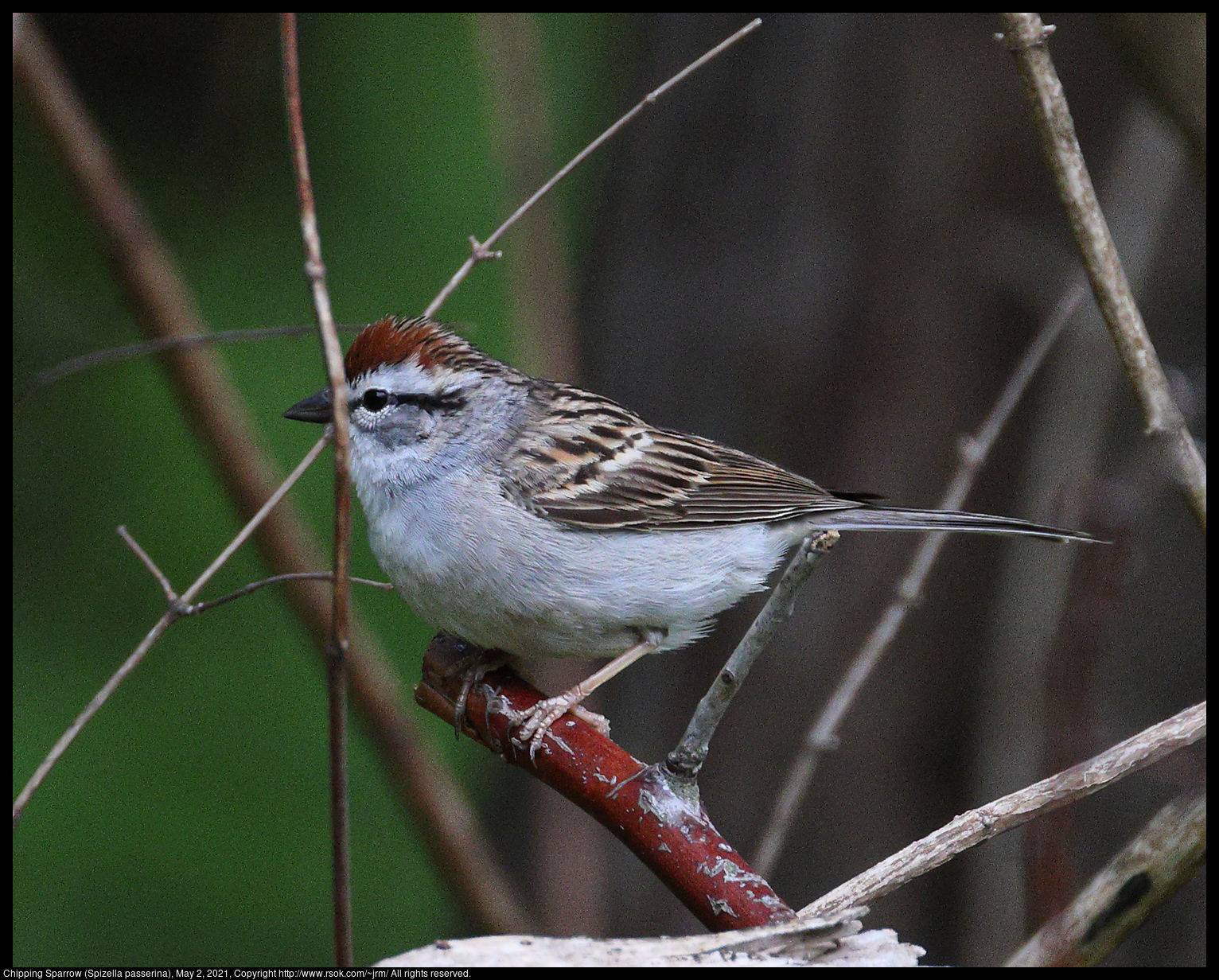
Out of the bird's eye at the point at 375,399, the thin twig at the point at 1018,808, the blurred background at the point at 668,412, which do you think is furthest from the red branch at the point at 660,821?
the blurred background at the point at 668,412

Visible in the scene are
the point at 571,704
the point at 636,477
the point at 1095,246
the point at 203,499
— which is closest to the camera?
the point at 1095,246

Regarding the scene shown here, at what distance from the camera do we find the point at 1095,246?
212cm

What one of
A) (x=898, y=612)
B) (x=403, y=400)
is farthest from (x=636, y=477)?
(x=898, y=612)

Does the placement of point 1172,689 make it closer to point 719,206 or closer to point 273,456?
point 719,206

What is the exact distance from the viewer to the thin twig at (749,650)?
1.79 metres

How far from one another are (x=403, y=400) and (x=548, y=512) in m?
0.50

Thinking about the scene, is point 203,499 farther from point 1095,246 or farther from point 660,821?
point 1095,246

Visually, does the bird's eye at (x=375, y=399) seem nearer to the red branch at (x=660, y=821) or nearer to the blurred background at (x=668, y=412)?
the red branch at (x=660, y=821)

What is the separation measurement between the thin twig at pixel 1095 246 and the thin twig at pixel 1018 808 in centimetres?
54

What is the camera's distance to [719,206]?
175 inches

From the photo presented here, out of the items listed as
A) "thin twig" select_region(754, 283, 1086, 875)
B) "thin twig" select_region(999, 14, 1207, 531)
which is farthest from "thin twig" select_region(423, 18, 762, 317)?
"thin twig" select_region(754, 283, 1086, 875)

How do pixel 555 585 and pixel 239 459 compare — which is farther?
pixel 239 459

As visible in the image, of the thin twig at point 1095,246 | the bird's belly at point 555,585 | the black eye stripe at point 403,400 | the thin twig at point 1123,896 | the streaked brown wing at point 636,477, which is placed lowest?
the thin twig at point 1123,896

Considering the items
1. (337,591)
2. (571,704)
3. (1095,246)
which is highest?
(1095,246)
